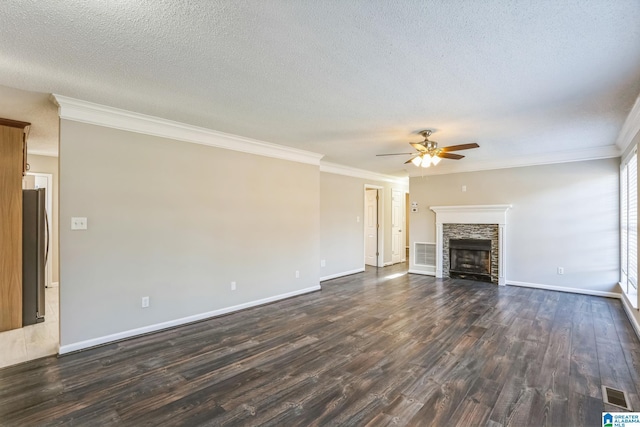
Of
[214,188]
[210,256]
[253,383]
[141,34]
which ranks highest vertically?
[141,34]

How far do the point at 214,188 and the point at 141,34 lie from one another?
2428 mm

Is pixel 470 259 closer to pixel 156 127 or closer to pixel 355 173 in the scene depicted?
pixel 355 173

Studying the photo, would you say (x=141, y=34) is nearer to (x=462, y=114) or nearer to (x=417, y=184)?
(x=462, y=114)

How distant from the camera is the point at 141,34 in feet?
6.43

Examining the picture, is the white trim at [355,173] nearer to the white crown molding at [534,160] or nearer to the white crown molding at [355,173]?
the white crown molding at [355,173]

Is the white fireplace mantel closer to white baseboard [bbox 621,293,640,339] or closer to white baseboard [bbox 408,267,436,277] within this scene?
white baseboard [bbox 408,267,436,277]

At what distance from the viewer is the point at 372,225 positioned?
827cm

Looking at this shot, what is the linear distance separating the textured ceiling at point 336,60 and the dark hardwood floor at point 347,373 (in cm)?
260

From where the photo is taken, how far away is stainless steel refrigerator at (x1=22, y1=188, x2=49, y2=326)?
4.00 m

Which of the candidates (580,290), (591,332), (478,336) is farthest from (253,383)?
(580,290)

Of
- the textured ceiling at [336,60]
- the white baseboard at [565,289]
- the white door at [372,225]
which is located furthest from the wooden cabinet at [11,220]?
the white baseboard at [565,289]

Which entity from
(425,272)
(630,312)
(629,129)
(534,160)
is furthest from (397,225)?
(629,129)

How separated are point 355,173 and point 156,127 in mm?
4583

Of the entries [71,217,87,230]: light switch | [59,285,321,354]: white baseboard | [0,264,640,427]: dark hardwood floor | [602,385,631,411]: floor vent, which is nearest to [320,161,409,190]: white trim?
[59,285,321,354]: white baseboard
